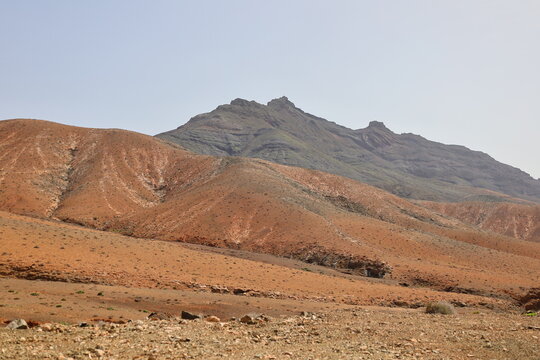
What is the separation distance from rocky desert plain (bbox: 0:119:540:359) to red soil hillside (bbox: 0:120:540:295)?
29cm

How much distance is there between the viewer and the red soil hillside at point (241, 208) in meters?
43.9

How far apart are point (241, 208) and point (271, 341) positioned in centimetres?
4015

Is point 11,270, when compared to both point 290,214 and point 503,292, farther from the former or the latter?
point 503,292

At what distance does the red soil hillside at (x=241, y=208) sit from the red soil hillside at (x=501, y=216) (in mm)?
35427

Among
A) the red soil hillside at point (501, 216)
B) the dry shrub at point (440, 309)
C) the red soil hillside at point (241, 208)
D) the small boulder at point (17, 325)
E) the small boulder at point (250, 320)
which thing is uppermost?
the red soil hillside at point (501, 216)

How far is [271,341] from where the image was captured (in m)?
13.4

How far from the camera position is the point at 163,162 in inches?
2963

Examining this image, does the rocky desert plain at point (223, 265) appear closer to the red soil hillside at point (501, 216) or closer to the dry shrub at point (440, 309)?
the dry shrub at point (440, 309)

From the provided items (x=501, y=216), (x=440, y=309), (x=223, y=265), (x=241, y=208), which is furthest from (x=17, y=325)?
(x=501, y=216)

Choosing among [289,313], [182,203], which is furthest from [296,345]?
[182,203]

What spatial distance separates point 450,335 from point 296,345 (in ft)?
19.9

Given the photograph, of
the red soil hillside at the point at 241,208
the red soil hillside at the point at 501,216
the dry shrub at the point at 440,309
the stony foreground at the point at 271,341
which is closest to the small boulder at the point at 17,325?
the stony foreground at the point at 271,341

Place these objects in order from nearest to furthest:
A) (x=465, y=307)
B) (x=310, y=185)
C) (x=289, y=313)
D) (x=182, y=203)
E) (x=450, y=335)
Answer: (x=450, y=335)
(x=289, y=313)
(x=465, y=307)
(x=182, y=203)
(x=310, y=185)

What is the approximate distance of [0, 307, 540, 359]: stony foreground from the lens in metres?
11.3
